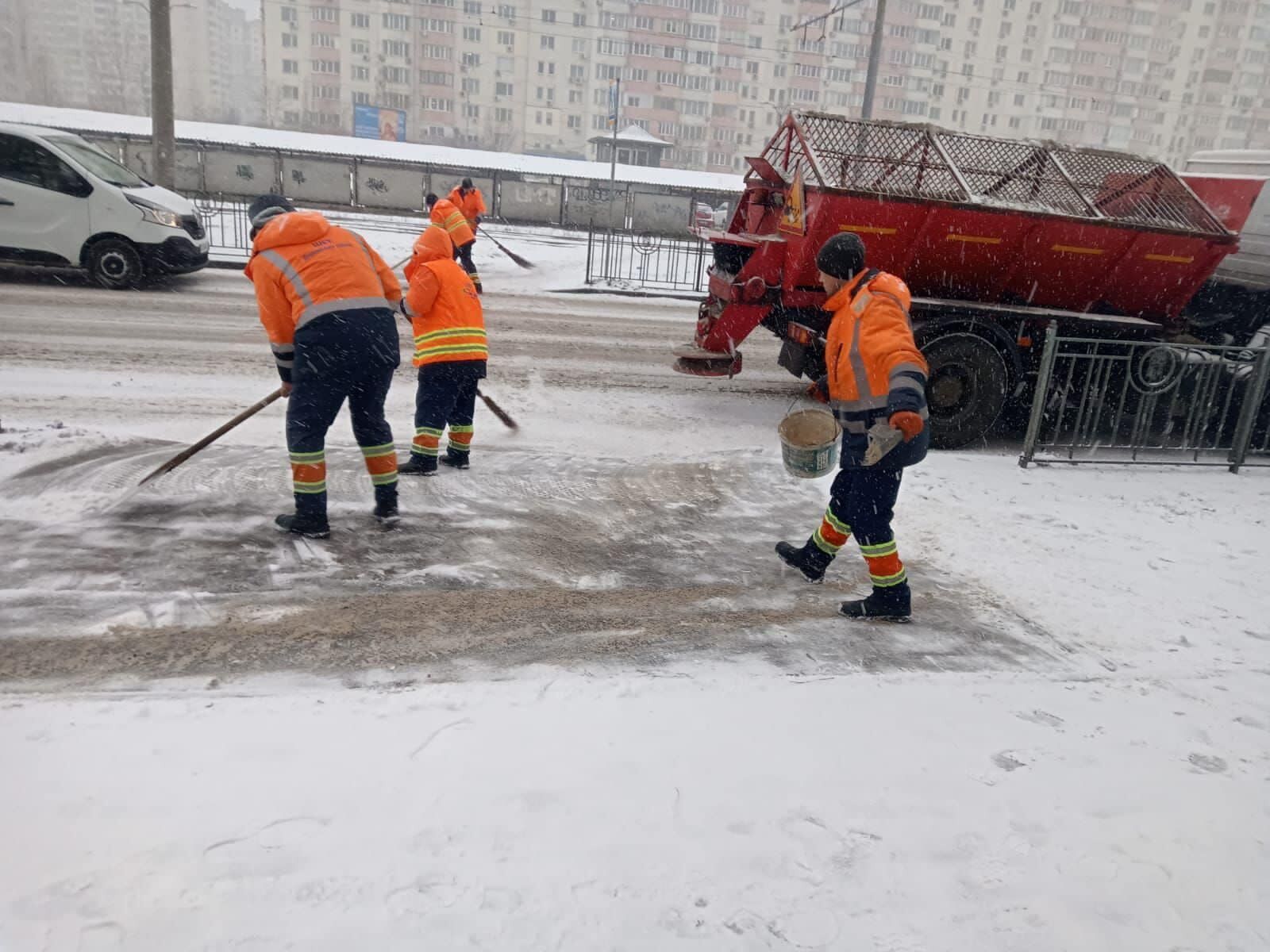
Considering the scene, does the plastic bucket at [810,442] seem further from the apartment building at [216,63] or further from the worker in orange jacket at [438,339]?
the apartment building at [216,63]

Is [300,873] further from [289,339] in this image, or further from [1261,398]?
[1261,398]

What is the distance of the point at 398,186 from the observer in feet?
81.0

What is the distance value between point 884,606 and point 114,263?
1087 cm

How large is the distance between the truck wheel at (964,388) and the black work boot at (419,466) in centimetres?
410

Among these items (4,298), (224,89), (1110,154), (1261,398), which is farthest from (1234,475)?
(224,89)

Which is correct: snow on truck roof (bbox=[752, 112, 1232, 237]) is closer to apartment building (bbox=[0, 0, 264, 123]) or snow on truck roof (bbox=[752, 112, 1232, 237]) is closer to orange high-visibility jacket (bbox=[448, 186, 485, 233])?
orange high-visibility jacket (bbox=[448, 186, 485, 233])

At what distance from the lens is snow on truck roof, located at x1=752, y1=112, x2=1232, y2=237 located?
23.1 ft

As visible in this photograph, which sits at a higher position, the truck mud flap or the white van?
the white van

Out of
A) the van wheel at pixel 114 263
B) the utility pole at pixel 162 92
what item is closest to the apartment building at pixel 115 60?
the utility pole at pixel 162 92

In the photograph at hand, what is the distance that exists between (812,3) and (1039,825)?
299ft

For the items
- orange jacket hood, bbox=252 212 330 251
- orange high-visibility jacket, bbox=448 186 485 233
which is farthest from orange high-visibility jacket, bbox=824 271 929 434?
orange high-visibility jacket, bbox=448 186 485 233

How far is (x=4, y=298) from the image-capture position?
32.4 ft

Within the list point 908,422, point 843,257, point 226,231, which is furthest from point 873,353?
point 226,231

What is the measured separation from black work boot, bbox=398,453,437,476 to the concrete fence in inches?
728
